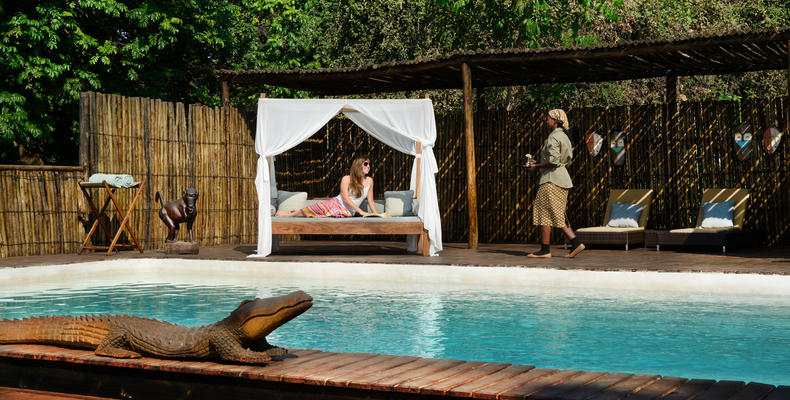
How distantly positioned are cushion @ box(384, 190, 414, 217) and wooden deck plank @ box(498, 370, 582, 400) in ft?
22.3

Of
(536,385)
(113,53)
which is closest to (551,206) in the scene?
(536,385)

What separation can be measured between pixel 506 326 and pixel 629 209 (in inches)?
214

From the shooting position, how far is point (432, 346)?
5.41 m

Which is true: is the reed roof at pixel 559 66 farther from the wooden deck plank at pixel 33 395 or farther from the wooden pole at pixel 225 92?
the wooden deck plank at pixel 33 395

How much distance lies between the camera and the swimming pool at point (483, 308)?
5.15 meters

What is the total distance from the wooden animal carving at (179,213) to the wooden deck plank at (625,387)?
7.36 meters

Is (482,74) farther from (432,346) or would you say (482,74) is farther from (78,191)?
(432,346)

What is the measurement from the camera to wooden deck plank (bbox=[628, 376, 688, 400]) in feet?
10.4

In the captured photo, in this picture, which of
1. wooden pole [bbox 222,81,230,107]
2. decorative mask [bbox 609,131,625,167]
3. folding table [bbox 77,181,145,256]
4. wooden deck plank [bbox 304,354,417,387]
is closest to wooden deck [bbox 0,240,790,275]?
folding table [bbox 77,181,145,256]

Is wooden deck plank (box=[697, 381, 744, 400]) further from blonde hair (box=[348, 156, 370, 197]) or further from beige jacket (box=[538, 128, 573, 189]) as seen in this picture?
blonde hair (box=[348, 156, 370, 197])

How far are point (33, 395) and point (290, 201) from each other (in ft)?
22.1

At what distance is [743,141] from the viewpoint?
10727 millimetres

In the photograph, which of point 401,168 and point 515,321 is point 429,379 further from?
point 401,168

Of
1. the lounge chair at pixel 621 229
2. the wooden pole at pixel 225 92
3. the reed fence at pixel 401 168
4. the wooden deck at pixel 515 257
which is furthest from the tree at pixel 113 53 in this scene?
the lounge chair at pixel 621 229
